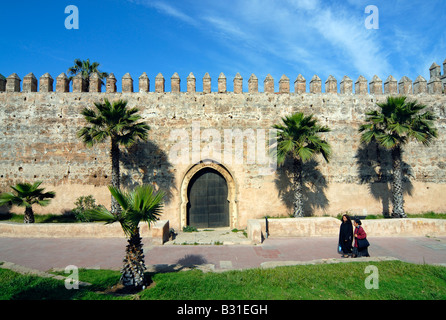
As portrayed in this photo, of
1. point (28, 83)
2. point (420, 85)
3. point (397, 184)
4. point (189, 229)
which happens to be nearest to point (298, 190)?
point (397, 184)

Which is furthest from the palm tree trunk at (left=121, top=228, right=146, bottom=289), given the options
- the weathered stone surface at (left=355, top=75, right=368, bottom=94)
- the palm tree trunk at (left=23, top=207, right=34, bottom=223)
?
the weathered stone surface at (left=355, top=75, right=368, bottom=94)

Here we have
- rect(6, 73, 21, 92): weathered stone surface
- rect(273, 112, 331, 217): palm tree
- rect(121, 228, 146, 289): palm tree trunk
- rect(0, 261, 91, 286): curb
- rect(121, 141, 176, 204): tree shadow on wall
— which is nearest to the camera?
rect(121, 228, 146, 289): palm tree trunk

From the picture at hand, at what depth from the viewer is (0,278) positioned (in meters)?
5.19

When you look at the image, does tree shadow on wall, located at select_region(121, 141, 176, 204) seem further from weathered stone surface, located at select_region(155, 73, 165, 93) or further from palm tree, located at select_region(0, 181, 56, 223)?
palm tree, located at select_region(0, 181, 56, 223)

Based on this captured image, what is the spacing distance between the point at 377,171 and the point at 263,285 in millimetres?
10588

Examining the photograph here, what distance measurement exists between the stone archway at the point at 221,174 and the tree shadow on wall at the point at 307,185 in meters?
2.18

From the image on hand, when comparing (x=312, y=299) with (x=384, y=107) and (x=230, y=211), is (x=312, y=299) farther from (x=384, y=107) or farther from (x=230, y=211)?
(x=384, y=107)

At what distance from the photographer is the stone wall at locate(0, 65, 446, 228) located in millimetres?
12062

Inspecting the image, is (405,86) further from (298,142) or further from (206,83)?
(206,83)

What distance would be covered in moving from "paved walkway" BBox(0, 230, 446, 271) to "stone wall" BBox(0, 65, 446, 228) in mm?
3100

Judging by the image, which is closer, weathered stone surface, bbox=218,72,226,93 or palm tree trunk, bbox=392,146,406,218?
palm tree trunk, bbox=392,146,406,218

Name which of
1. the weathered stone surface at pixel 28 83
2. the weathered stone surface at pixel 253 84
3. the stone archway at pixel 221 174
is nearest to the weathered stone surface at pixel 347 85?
the weathered stone surface at pixel 253 84

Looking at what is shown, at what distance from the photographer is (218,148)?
485 inches

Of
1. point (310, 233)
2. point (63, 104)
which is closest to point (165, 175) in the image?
point (63, 104)
